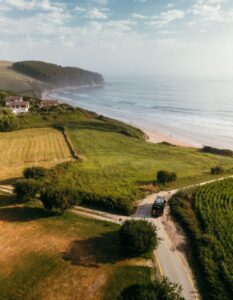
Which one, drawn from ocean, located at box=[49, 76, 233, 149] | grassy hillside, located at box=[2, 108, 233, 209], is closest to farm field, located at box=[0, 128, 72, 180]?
grassy hillside, located at box=[2, 108, 233, 209]

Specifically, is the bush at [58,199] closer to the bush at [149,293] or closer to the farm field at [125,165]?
the farm field at [125,165]

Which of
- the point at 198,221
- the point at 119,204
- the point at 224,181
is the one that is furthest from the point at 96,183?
the point at 224,181

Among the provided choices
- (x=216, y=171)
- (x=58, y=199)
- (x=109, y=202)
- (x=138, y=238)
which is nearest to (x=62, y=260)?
(x=138, y=238)

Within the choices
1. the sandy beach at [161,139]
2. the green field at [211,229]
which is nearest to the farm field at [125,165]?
the green field at [211,229]

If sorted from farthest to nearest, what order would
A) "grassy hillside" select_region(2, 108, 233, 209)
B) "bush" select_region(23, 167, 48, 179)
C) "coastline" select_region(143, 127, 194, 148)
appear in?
"coastline" select_region(143, 127, 194, 148), "bush" select_region(23, 167, 48, 179), "grassy hillside" select_region(2, 108, 233, 209)

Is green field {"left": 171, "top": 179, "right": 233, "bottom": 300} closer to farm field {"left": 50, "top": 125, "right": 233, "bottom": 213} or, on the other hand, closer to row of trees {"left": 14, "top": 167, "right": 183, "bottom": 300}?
row of trees {"left": 14, "top": 167, "right": 183, "bottom": 300}

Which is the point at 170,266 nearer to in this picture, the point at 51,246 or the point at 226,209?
the point at 51,246

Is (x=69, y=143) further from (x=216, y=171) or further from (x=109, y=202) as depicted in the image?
(x=109, y=202)
